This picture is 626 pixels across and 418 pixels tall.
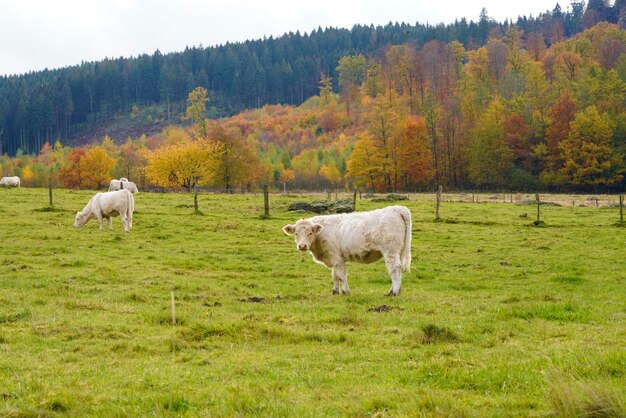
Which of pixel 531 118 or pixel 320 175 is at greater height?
pixel 531 118

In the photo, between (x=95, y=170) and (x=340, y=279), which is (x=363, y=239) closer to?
(x=340, y=279)

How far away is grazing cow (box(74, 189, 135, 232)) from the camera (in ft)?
99.5

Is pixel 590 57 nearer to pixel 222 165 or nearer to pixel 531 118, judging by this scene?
pixel 531 118

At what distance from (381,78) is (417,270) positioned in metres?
112

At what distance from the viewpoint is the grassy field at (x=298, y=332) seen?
6.89 metres

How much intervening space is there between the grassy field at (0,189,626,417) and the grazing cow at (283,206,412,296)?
90 centimetres

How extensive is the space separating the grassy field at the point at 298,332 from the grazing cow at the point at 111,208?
3.20 m

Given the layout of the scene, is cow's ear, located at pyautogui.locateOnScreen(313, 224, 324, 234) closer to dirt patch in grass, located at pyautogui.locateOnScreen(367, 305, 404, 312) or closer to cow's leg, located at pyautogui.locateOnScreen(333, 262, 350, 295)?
cow's leg, located at pyautogui.locateOnScreen(333, 262, 350, 295)

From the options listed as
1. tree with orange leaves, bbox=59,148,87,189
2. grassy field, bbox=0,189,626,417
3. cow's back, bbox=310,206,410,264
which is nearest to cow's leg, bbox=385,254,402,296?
cow's back, bbox=310,206,410,264

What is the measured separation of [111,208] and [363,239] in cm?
1851

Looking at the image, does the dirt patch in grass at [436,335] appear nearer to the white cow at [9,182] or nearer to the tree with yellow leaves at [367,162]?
the white cow at [9,182]

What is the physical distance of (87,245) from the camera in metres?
25.5

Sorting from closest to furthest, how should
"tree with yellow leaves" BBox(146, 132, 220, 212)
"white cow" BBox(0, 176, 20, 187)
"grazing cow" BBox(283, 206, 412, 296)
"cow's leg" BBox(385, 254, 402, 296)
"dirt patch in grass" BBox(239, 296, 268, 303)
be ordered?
"dirt patch in grass" BBox(239, 296, 268, 303) < "cow's leg" BBox(385, 254, 402, 296) < "grazing cow" BBox(283, 206, 412, 296) < "white cow" BBox(0, 176, 20, 187) < "tree with yellow leaves" BBox(146, 132, 220, 212)

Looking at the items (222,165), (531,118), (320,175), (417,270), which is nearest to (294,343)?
(417,270)
